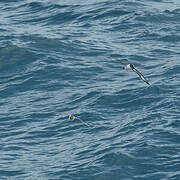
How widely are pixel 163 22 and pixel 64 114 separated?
14774 mm

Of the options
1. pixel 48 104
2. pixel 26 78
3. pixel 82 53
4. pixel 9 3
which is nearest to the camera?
pixel 48 104

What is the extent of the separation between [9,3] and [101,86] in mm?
18627

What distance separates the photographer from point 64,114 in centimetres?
3600

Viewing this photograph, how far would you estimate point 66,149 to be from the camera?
32.7m

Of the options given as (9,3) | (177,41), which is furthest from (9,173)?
(9,3)

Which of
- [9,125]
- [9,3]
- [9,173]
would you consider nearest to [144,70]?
[9,125]

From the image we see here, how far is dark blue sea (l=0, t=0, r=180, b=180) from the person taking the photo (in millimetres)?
31352

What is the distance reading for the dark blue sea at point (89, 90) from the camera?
103 feet

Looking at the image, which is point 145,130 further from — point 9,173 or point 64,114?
point 9,173

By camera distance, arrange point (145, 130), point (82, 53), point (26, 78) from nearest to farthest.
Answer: point (145, 130) < point (26, 78) < point (82, 53)

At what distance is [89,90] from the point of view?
38719mm

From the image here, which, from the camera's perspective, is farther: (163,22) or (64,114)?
(163,22)

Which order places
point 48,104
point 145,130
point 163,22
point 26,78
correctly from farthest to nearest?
point 163,22 < point 26,78 < point 48,104 < point 145,130

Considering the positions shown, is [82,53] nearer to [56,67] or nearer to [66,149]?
[56,67]
